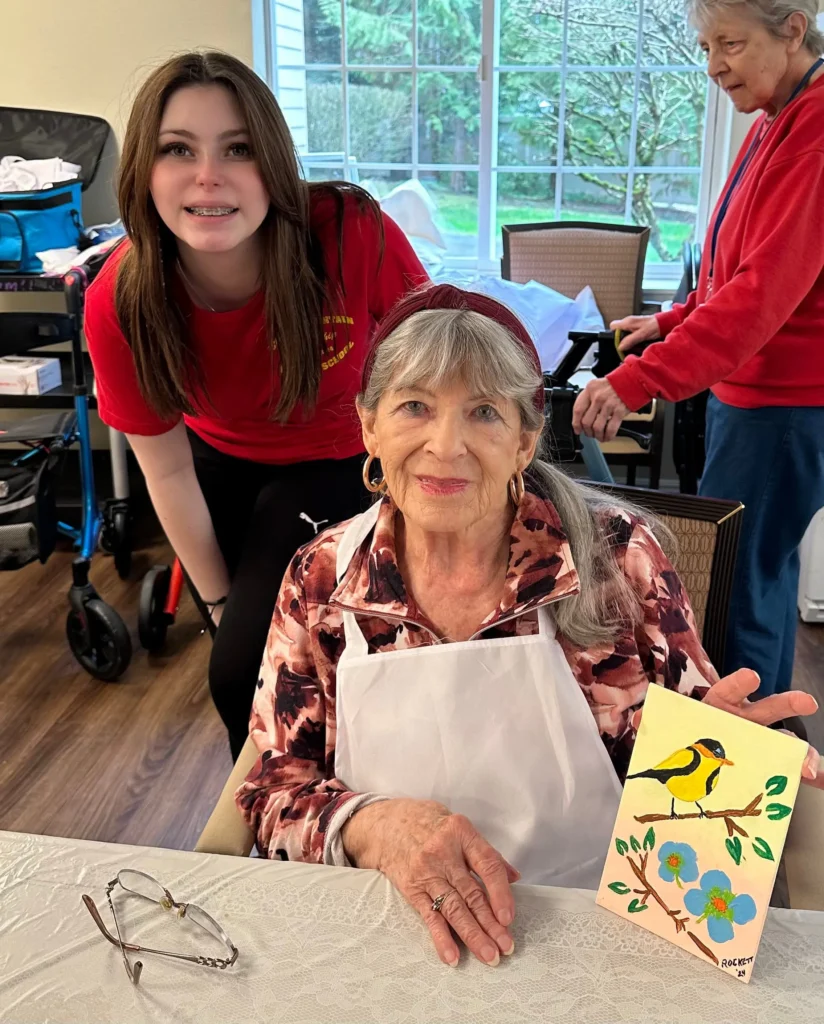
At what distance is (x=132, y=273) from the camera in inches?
61.3

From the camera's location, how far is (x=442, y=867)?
94 cm

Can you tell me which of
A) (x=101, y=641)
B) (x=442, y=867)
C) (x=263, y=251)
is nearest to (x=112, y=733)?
(x=101, y=641)

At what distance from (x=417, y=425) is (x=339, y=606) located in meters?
0.24

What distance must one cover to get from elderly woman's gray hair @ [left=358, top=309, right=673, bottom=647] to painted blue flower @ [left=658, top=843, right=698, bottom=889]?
333mm

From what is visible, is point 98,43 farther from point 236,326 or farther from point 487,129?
point 236,326

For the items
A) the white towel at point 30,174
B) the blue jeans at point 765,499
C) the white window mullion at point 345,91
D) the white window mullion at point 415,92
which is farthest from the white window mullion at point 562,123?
the blue jeans at point 765,499

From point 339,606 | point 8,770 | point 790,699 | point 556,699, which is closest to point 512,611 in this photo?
point 556,699

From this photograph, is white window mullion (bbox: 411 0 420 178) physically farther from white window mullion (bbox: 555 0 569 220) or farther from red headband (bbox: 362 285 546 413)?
red headband (bbox: 362 285 546 413)

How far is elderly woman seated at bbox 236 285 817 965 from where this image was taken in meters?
1.11

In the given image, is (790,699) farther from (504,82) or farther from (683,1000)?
(504,82)

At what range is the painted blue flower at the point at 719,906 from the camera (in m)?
0.79

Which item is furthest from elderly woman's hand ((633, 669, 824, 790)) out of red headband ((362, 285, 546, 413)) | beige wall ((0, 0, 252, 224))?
beige wall ((0, 0, 252, 224))

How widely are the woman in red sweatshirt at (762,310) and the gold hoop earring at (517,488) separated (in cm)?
52

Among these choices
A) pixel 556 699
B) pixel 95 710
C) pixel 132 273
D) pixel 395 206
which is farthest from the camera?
pixel 395 206
